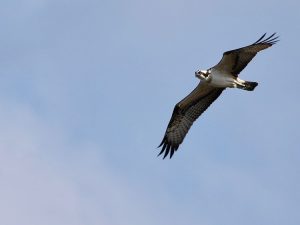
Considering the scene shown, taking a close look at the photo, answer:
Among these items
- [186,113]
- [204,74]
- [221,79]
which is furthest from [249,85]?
[186,113]

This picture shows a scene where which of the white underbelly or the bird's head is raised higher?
the bird's head

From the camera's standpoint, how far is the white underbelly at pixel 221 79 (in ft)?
85.0

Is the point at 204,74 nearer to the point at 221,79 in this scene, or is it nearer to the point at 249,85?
the point at 221,79

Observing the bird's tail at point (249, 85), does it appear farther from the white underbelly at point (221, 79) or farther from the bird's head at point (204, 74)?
the bird's head at point (204, 74)

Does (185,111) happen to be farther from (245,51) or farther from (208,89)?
(245,51)

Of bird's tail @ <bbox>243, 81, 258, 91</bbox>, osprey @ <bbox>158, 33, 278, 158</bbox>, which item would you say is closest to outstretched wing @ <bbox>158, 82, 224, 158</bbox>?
osprey @ <bbox>158, 33, 278, 158</bbox>

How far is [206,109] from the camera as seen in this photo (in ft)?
90.4

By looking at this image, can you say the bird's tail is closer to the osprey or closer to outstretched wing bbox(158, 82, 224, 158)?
the osprey

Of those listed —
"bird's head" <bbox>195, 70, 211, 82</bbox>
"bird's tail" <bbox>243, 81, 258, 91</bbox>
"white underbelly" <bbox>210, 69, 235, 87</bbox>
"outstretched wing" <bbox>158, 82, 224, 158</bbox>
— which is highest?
"outstretched wing" <bbox>158, 82, 224, 158</bbox>

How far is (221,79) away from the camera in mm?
25969

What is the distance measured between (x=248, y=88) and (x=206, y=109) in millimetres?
2103

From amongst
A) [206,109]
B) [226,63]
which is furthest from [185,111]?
[226,63]

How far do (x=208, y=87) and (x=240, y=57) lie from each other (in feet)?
5.68

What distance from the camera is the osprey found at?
25.4 m
